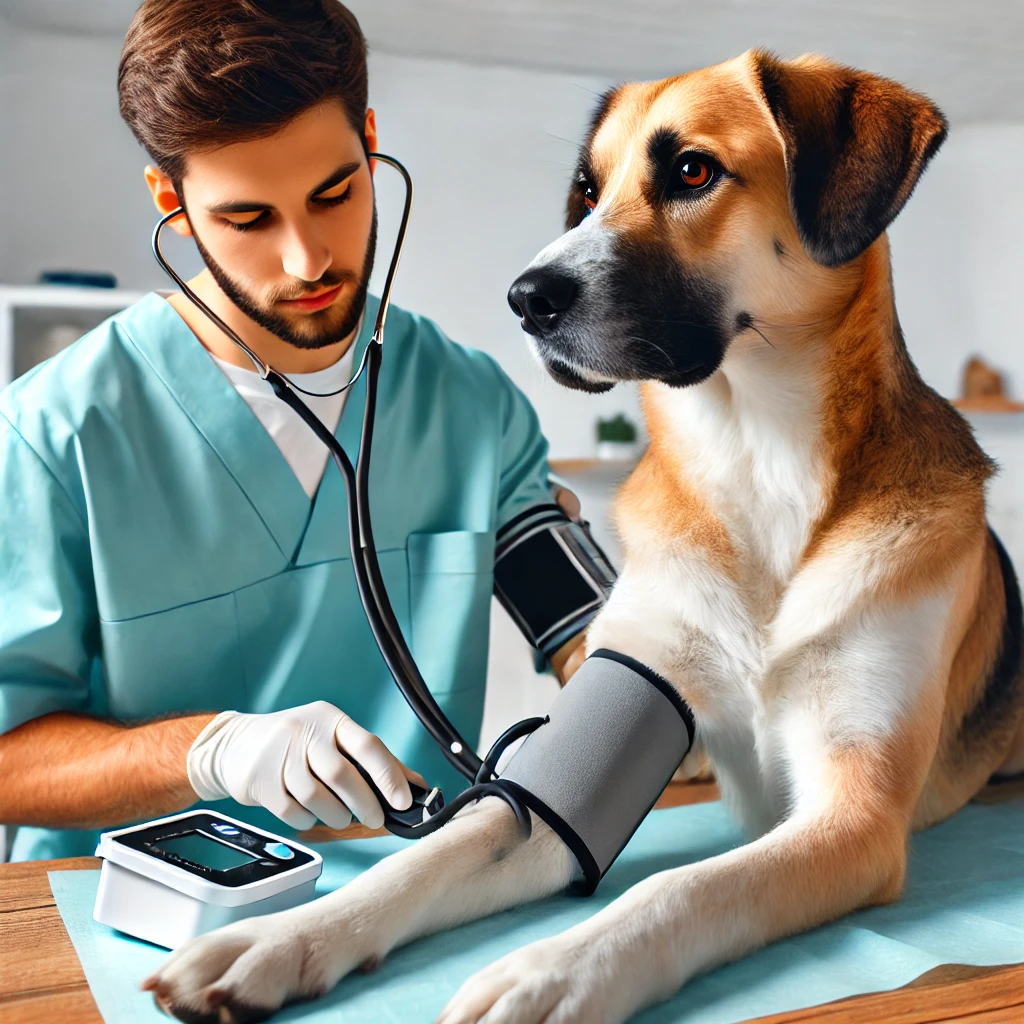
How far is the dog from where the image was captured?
0.75m

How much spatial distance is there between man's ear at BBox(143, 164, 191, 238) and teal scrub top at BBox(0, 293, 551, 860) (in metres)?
0.11

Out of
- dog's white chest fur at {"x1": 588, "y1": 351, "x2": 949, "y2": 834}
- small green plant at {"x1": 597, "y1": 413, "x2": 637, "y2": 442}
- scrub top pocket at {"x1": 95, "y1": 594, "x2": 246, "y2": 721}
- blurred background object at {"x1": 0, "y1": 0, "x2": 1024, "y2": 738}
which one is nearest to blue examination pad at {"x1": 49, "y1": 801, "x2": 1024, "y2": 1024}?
dog's white chest fur at {"x1": 588, "y1": 351, "x2": 949, "y2": 834}

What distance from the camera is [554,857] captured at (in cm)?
75

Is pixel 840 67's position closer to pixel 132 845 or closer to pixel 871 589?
pixel 871 589

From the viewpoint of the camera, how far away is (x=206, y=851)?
0.74 metres

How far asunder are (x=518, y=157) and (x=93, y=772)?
2667 millimetres

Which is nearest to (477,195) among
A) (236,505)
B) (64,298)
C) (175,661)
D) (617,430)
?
(617,430)

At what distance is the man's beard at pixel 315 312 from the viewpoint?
1.03 meters

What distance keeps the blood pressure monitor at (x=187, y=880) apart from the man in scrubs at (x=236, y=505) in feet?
0.31

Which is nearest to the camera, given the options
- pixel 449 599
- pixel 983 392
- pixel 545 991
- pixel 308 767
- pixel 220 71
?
pixel 545 991

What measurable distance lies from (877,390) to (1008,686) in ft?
1.33

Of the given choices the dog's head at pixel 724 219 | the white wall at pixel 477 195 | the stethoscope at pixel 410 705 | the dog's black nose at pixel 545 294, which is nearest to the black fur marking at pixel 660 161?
the dog's head at pixel 724 219

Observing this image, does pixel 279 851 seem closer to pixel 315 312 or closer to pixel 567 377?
pixel 567 377

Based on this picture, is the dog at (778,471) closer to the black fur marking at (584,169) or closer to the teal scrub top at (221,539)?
the black fur marking at (584,169)
